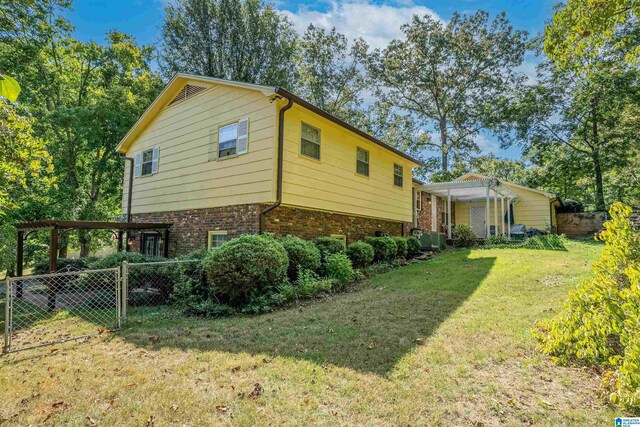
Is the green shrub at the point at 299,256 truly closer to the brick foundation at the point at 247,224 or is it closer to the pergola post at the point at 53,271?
the brick foundation at the point at 247,224

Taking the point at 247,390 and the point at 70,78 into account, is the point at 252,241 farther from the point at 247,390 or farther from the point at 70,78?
the point at 70,78

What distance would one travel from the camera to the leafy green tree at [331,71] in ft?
79.3

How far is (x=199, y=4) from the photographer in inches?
784

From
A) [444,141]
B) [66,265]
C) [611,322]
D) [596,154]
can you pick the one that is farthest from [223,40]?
[596,154]

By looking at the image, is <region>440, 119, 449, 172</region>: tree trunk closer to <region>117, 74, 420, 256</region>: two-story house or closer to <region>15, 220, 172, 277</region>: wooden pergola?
<region>117, 74, 420, 256</region>: two-story house

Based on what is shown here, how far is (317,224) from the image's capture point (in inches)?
397

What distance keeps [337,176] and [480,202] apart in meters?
13.6


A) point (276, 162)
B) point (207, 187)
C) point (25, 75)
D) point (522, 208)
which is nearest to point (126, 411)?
point (276, 162)

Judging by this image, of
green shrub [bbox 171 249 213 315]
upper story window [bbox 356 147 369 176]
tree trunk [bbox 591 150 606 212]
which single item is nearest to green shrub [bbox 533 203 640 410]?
green shrub [bbox 171 249 213 315]

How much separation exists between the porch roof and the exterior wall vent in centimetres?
1063

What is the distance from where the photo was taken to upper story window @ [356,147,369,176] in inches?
462

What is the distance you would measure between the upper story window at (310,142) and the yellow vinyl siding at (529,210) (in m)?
14.3

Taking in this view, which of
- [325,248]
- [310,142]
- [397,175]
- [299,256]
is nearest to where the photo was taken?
[299,256]

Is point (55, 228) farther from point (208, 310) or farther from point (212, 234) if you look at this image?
point (208, 310)
